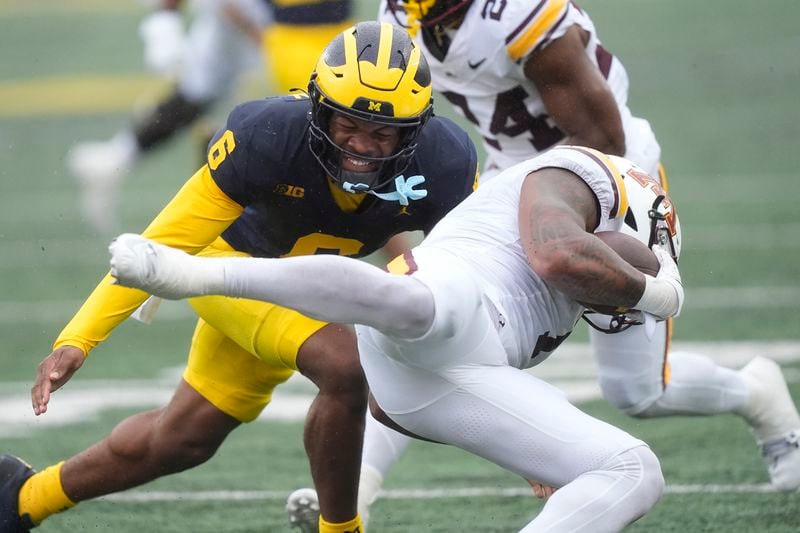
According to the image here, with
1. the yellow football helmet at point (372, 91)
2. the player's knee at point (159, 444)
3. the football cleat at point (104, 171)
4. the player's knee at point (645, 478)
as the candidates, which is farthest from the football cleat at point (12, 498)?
the football cleat at point (104, 171)

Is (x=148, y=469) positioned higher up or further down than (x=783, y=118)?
higher up

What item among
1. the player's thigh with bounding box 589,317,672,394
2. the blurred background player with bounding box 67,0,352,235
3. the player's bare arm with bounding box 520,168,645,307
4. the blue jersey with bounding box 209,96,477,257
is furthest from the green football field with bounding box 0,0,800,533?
the player's bare arm with bounding box 520,168,645,307

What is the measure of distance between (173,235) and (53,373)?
485 mm

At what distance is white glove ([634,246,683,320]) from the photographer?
10.2 feet

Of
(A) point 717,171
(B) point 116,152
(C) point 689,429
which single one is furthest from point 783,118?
(C) point 689,429

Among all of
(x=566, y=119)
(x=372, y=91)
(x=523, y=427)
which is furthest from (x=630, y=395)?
(x=372, y=91)

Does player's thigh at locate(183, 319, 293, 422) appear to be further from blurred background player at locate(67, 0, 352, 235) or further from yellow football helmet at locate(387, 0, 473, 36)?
blurred background player at locate(67, 0, 352, 235)

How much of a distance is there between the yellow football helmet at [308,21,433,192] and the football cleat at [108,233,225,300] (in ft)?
2.31

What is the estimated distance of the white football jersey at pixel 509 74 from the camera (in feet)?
13.8

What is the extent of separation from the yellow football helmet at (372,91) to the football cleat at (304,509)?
111 cm

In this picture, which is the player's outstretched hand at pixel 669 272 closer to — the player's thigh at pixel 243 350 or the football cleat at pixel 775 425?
the player's thigh at pixel 243 350

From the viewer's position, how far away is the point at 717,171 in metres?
10.1

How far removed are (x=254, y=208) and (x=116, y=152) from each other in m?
4.80

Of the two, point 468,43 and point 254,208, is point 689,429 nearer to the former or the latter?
point 468,43
